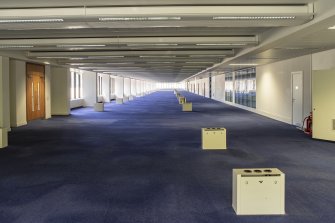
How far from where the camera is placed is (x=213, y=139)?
29.8ft

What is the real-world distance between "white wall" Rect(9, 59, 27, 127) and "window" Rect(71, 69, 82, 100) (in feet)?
33.0

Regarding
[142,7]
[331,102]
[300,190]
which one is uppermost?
[142,7]

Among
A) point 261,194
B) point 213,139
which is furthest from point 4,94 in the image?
point 261,194

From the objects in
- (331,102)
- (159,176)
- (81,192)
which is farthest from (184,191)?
(331,102)

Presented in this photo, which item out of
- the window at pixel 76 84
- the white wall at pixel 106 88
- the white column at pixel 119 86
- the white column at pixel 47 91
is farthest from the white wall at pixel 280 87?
the white column at pixel 119 86

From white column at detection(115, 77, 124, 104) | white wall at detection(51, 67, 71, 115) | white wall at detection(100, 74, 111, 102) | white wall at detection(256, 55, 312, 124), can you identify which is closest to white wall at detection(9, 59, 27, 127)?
white wall at detection(51, 67, 71, 115)

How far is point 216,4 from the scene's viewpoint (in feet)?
20.3

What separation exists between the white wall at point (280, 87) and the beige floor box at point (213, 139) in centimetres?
534

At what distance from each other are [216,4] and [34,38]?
249 inches

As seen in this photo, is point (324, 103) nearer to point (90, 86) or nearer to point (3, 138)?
point (3, 138)

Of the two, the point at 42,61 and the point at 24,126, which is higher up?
the point at 42,61

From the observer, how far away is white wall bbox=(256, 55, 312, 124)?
13.2 m

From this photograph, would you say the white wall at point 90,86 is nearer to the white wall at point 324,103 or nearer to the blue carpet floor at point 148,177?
the blue carpet floor at point 148,177

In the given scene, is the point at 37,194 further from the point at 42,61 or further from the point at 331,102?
the point at 42,61
